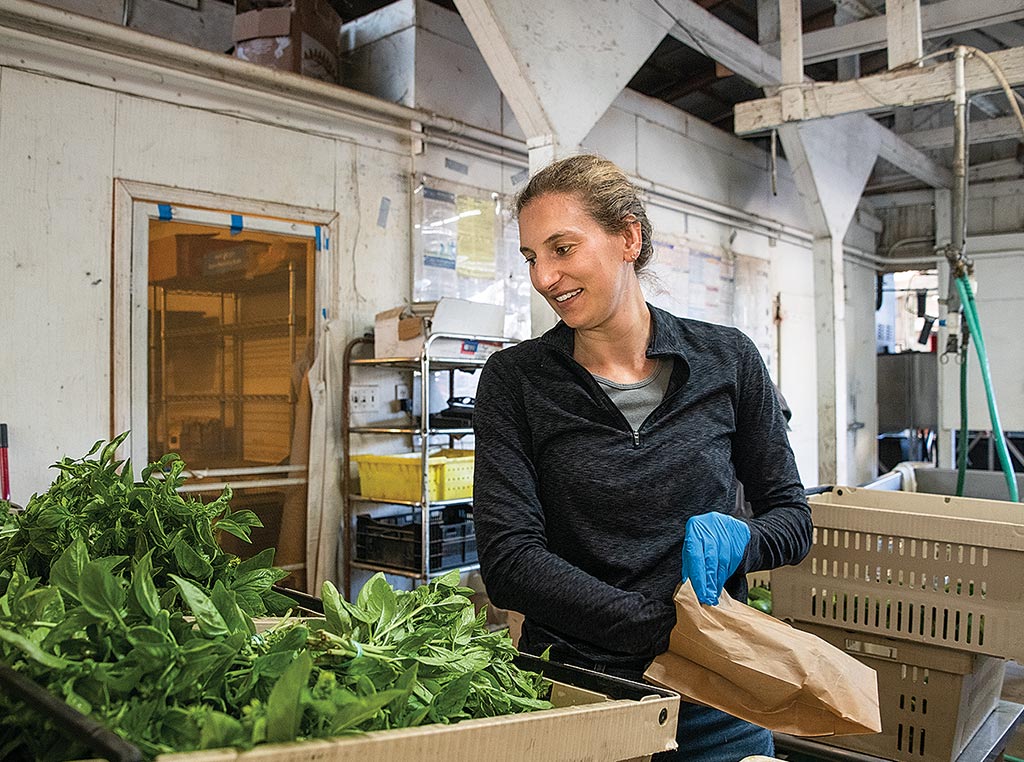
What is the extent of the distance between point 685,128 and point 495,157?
195cm

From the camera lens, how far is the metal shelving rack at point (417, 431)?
3676mm

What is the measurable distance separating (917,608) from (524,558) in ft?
3.60

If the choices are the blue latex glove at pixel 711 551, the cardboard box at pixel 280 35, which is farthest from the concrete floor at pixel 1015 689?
the cardboard box at pixel 280 35

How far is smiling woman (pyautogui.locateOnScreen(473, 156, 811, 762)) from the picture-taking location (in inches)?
51.1

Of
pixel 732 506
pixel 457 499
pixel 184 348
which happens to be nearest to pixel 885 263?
pixel 457 499

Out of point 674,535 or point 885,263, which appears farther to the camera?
point 885,263

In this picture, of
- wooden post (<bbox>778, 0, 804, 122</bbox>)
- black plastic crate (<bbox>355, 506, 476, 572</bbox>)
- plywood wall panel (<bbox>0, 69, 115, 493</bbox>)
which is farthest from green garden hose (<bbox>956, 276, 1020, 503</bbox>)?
plywood wall panel (<bbox>0, 69, 115, 493</bbox>)

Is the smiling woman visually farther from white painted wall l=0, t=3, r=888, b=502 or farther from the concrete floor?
the concrete floor

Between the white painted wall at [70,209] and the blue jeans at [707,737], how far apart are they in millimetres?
2618

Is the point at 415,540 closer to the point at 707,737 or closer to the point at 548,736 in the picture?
the point at 707,737

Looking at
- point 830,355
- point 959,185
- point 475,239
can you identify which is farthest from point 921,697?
point 830,355

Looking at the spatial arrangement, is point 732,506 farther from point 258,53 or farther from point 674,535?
point 258,53

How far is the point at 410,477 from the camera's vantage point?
3.78 metres

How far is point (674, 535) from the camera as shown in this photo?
4.54ft
